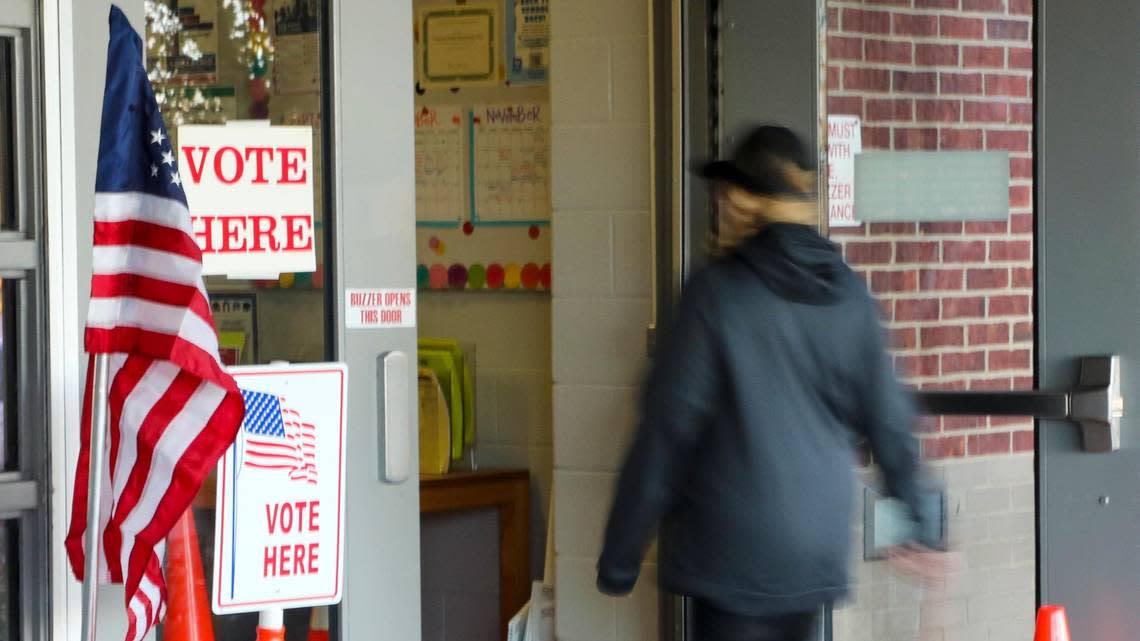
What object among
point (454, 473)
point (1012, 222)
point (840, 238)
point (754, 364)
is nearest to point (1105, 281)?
point (1012, 222)

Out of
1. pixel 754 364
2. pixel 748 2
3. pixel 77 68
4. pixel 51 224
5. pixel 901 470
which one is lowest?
pixel 901 470

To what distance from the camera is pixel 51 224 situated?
3.28 m

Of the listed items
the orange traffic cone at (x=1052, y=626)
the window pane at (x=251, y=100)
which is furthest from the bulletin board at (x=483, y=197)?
the orange traffic cone at (x=1052, y=626)

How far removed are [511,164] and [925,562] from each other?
110 inches

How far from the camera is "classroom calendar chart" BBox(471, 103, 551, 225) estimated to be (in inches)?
226

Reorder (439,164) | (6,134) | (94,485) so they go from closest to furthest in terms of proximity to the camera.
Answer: (94,485), (6,134), (439,164)

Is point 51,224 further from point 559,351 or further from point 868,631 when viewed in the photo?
point 868,631

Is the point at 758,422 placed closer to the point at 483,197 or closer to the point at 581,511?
the point at 581,511

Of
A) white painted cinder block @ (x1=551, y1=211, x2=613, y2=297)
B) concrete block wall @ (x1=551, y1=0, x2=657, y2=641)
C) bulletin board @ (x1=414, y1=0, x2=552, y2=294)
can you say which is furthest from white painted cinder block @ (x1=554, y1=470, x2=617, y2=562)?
bulletin board @ (x1=414, y1=0, x2=552, y2=294)

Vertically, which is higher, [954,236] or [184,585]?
[954,236]

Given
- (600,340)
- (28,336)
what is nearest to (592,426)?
(600,340)

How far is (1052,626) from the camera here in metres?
3.75

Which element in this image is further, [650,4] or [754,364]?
[650,4]

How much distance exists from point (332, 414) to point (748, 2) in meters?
1.70
